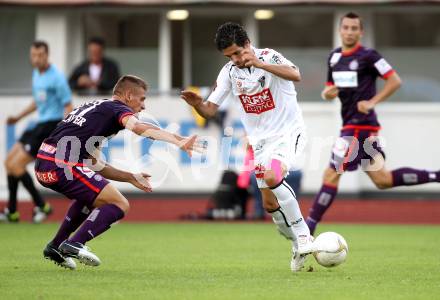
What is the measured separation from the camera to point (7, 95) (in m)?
19.9

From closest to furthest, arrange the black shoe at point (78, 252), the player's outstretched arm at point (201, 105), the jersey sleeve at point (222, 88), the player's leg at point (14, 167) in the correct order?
the black shoe at point (78, 252) → the player's outstretched arm at point (201, 105) → the jersey sleeve at point (222, 88) → the player's leg at point (14, 167)

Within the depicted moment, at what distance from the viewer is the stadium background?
19.4m

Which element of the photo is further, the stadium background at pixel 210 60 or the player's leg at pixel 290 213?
the stadium background at pixel 210 60

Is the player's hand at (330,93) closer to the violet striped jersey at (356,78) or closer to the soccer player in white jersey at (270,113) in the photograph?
the violet striped jersey at (356,78)

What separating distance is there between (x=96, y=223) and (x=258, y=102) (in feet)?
6.20

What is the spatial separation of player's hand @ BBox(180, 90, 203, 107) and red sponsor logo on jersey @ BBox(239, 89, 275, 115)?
422 millimetres

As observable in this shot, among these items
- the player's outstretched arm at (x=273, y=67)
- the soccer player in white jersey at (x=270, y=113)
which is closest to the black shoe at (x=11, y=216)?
the soccer player in white jersey at (x=270, y=113)

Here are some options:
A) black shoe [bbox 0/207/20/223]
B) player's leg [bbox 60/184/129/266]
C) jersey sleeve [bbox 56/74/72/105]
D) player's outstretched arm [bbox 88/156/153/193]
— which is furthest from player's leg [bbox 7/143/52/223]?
player's leg [bbox 60/184/129/266]

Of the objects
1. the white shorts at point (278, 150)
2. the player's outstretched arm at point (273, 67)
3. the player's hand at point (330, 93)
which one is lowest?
the white shorts at point (278, 150)

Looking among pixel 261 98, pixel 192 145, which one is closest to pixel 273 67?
pixel 261 98

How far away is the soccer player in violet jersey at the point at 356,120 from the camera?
11891mm

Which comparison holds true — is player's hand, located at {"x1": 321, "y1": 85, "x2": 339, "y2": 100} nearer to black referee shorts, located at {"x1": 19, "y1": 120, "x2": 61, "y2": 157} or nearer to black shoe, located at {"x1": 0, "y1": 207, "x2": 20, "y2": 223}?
black referee shorts, located at {"x1": 19, "y1": 120, "x2": 61, "y2": 157}

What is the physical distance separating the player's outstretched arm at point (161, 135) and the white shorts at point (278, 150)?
1299 mm

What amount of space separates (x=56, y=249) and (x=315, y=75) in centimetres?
1159
